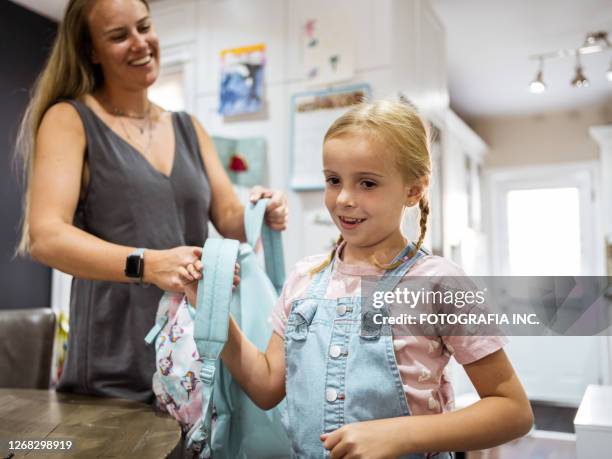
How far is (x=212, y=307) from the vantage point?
72cm

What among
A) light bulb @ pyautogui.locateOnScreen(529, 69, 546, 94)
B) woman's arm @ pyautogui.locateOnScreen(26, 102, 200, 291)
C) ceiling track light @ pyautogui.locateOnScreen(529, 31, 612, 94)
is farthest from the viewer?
ceiling track light @ pyautogui.locateOnScreen(529, 31, 612, 94)

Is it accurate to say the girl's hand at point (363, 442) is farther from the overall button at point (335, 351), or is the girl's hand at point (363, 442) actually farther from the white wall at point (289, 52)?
the white wall at point (289, 52)

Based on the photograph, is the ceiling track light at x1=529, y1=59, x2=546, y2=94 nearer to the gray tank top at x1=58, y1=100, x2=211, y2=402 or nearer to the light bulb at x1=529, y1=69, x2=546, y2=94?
the light bulb at x1=529, y1=69, x2=546, y2=94

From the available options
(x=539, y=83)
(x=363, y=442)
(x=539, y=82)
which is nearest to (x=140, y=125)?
(x=363, y=442)

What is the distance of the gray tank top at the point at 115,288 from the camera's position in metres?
0.97

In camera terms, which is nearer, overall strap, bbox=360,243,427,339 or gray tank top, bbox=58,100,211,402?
overall strap, bbox=360,243,427,339

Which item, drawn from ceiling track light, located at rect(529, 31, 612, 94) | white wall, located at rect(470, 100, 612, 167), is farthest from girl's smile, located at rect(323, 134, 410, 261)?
white wall, located at rect(470, 100, 612, 167)

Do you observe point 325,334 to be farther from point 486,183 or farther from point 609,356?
point 486,183

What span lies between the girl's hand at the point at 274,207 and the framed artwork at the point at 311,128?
1216mm

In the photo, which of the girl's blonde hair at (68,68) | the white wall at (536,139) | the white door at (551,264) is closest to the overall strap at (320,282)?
the white door at (551,264)

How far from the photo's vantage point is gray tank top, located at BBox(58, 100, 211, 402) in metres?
0.97

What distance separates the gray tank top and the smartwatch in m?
0.16

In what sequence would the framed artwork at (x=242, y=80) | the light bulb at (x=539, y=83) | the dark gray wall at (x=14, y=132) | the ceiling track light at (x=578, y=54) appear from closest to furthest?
1. the light bulb at (x=539, y=83)
2. the ceiling track light at (x=578, y=54)
3. the framed artwork at (x=242, y=80)
4. the dark gray wall at (x=14, y=132)

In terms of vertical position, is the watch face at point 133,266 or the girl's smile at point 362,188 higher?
the girl's smile at point 362,188
